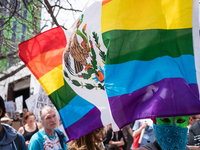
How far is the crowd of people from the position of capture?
209 centimetres

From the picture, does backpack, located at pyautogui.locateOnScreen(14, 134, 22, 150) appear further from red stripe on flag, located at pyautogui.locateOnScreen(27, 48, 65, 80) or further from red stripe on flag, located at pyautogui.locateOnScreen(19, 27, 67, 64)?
red stripe on flag, located at pyautogui.locateOnScreen(19, 27, 67, 64)

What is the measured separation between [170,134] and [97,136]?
1.75 metres

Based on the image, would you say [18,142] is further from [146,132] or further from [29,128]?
[146,132]

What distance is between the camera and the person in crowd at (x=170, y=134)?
2.06m

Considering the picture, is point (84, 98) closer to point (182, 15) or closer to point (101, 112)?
point (101, 112)

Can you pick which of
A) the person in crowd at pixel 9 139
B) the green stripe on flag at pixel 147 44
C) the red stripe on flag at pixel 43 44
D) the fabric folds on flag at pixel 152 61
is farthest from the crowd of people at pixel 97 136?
the red stripe on flag at pixel 43 44

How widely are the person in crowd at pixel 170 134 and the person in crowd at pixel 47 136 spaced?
169cm

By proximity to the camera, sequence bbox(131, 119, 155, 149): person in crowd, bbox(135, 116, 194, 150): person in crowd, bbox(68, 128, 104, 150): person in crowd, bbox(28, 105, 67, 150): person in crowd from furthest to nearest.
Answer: bbox(131, 119, 155, 149): person in crowd
bbox(28, 105, 67, 150): person in crowd
bbox(68, 128, 104, 150): person in crowd
bbox(135, 116, 194, 150): person in crowd

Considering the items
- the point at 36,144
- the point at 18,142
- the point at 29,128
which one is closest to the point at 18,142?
the point at 18,142

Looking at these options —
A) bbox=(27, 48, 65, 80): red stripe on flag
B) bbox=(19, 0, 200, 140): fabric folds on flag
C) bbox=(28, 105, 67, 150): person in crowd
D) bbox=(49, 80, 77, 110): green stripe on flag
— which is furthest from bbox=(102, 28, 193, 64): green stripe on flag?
bbox=(28, 105, 67, 150): person in crowd

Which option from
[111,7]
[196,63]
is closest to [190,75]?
[196,63]

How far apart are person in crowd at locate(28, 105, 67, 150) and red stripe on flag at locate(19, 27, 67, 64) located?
36.7 inches

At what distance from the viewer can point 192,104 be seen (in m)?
1.69

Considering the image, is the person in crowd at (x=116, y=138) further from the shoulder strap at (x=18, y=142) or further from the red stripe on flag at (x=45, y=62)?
the shoulder strap at (x=18, y=142)
